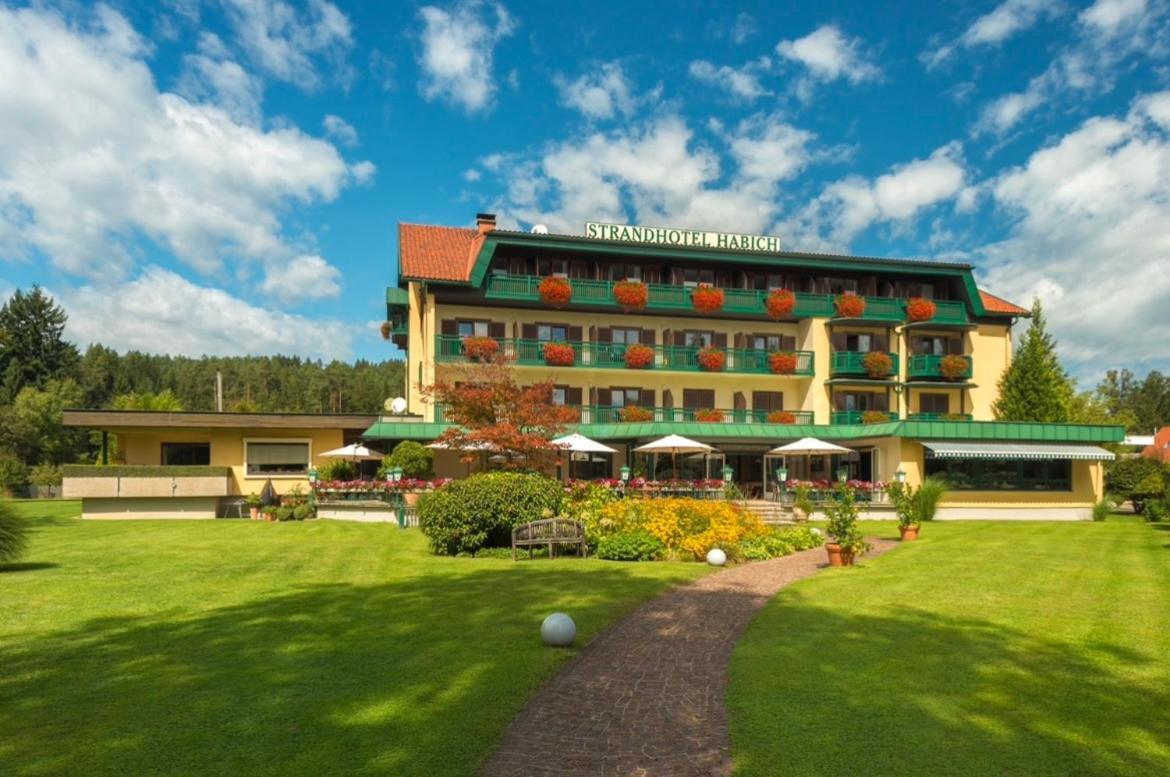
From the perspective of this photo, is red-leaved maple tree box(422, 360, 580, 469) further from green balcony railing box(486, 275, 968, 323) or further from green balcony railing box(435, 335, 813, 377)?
green balcony railing box(486, 275, 968, 323)

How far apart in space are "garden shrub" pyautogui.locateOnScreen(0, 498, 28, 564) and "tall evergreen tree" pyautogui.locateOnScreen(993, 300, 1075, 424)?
1508 inches

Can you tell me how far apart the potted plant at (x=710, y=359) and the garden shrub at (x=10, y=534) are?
26.6 m

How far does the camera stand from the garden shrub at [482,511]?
1614cm

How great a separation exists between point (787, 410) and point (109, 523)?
29.2 m

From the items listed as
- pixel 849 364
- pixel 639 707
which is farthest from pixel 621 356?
pixel 639 707

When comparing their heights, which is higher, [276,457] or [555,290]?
[555,290]

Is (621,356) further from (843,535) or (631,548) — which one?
(843,535)

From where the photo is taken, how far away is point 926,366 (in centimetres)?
3559

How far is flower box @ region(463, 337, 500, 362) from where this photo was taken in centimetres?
3056

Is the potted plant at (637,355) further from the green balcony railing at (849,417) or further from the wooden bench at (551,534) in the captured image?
the wooden bench at (551,534)

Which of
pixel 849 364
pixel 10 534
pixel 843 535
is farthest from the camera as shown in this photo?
pixel 849 364

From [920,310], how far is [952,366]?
3.16 m

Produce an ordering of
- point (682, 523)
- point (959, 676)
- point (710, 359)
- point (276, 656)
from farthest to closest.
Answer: point (710, 359) → point (682, 523) → point (276, 656) → point (959, 676)

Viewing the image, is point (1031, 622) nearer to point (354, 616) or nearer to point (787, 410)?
point (354, 616)
